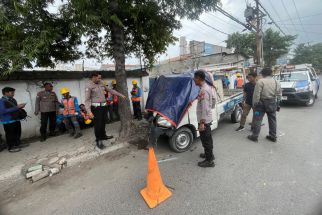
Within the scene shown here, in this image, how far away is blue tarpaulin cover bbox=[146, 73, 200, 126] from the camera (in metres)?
4.06

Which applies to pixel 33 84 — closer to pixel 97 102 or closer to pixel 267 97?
pixel 97 102

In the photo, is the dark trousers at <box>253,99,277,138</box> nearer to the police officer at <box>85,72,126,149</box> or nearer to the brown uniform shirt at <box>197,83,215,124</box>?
the brown uniform shirt at <box>197,83,215,124</box>

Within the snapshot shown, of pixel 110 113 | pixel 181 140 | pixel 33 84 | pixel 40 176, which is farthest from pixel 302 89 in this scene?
pixel 33 84

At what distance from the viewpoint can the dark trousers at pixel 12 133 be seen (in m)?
4.55

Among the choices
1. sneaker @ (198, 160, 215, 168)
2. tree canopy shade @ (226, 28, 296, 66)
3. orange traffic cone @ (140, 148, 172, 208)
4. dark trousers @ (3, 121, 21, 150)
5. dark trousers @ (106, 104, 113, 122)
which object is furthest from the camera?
tree canopy shade @ (226, 28, 296, 66)

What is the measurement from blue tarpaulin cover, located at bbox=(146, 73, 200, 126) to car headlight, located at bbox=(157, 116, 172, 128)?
0.56ft

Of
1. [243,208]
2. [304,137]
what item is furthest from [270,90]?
[243,208]

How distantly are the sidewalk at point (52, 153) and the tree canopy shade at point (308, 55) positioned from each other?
48574 mm

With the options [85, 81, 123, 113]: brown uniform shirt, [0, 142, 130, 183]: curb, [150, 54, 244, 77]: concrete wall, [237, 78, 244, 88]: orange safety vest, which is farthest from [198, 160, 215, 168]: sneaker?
[150, 54, 244, 77]: concrete wall

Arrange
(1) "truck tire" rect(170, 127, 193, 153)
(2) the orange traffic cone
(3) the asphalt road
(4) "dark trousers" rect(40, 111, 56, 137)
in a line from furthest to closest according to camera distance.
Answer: (4) "dark trousers" rect(40, 111, 56, 137)
(1) "truck tire" rect(170, 127, 193, 153)
(2) the orange traffic cone
(3) the asphalt road

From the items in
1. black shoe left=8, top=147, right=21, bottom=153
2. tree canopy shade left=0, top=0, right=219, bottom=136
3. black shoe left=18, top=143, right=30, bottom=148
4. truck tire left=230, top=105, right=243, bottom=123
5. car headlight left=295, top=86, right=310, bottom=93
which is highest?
tree canopy shade left=0, top=0, right=219, bottom=136

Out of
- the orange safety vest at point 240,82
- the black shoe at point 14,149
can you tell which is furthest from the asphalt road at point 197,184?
the orange safety vest at point 240,82

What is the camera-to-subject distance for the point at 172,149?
4332mm

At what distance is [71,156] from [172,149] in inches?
96.7
